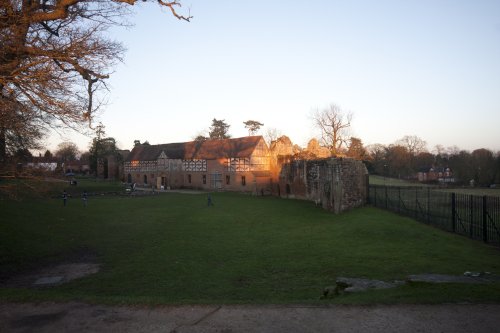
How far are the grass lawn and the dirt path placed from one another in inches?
16.4

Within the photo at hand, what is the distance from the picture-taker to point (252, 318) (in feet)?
17.7

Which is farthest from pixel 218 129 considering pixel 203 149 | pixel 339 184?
pixel 339 184

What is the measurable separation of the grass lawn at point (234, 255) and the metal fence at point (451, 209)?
970 mm

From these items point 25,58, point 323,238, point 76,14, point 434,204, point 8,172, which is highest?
point 76,14

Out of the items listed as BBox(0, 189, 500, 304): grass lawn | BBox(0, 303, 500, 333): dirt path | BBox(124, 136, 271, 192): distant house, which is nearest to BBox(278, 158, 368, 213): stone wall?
BBox(0, 189, 500, 304): grass lawn

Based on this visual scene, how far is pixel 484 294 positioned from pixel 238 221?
1541 cm

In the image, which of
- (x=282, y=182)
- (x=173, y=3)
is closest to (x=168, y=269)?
(x=173, y=3)

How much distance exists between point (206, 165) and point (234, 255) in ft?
112

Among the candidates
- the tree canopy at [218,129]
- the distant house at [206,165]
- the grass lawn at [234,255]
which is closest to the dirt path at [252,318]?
the grass lawn at [234,255]

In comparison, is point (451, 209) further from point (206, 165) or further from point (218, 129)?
point (218, 129)

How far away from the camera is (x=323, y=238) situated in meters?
15.7

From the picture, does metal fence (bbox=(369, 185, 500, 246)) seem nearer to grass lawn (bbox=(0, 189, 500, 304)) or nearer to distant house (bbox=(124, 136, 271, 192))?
grass lawn (bbox=(0, 189, 500, 304))

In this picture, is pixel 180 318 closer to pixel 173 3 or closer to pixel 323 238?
pixel 173 3

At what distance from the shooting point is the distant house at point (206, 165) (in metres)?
42.6
